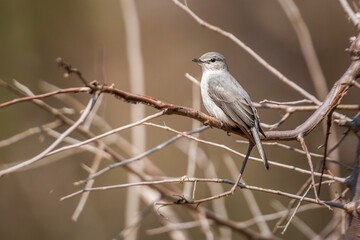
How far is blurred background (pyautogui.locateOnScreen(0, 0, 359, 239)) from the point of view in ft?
19.5

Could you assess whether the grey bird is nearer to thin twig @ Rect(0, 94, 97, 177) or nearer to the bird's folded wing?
the bird's folded wing

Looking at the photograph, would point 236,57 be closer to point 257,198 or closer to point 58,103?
point 257,198

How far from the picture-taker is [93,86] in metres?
1.43

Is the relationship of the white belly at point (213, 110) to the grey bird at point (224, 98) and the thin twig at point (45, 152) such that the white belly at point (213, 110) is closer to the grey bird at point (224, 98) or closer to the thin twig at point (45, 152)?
the grey bird at point (224, 98)

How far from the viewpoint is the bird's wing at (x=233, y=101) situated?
3.02m

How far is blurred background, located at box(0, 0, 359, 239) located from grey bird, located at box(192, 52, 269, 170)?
191cm

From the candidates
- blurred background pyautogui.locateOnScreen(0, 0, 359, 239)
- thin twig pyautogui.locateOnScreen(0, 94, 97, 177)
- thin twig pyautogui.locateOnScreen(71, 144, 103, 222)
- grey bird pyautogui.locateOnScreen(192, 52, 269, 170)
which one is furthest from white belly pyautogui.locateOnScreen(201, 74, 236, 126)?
blurred background pyautogui.locateOnScreen(0, 0, 359, 239)

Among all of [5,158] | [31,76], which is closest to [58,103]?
[31,76]

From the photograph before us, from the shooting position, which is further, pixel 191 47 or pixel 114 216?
pixel 191 47

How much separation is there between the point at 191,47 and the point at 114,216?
9.75 feet

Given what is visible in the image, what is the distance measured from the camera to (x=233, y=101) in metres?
3.46

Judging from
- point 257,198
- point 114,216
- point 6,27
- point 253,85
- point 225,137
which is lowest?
point 257,198

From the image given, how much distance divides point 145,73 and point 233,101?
10.6 ft

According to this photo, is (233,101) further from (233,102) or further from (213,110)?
(213,110)
